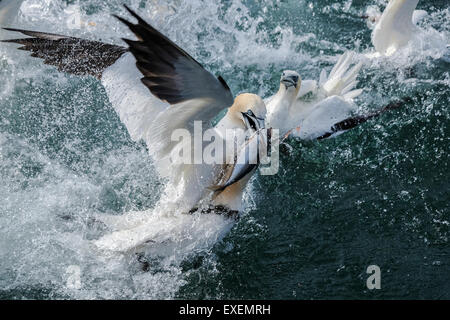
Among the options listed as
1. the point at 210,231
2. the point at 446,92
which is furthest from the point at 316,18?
the point at 210,231

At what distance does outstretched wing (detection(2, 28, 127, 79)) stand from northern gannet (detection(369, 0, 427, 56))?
288 centimetres

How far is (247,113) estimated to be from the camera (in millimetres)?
4832

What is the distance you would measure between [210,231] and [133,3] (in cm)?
381

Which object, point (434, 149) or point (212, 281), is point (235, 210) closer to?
point (212, 281)

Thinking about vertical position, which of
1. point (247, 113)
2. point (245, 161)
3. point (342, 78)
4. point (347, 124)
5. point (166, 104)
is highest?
point (342, 78)

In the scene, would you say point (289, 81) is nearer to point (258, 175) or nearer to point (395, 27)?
point (258, 175)

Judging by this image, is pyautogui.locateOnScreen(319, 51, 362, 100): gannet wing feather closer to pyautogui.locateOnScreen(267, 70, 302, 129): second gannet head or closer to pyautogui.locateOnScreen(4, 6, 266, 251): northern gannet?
pyautogui.locateOnScreen(267, 70, 302, 129): second gannet head

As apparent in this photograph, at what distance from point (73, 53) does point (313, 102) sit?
7.75 feet

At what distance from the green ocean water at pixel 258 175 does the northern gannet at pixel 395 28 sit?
122 mm

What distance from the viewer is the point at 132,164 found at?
5.42 metres

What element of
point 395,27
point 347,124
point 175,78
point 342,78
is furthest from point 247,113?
point 395,27

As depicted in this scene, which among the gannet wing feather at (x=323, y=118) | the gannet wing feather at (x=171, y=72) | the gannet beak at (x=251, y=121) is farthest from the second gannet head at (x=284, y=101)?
the gannet wing feather at (x=171, y=72)

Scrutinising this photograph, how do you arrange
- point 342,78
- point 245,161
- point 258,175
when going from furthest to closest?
point 342,78, point 258,175, point 245,161

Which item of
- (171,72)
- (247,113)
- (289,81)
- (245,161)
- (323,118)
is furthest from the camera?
(289,81)
